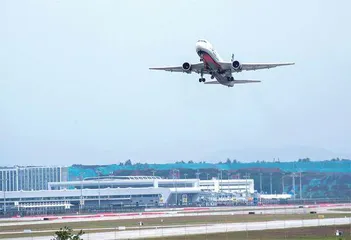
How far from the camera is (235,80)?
→ 400ft

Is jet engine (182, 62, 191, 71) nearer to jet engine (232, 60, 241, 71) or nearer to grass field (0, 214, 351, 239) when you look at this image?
jet engine (232, 60, 241, 71)

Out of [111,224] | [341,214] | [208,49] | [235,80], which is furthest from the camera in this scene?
[341,214]

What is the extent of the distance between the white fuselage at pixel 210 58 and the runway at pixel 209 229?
69.7 feet

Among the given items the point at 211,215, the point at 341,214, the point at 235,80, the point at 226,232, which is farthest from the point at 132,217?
the point at 235,80

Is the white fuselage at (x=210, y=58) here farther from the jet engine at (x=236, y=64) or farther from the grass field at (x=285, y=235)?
the grass field at (x=285, y=235)

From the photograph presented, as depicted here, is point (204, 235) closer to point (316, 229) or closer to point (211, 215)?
point (316, 229)

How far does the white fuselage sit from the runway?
69.7 ft

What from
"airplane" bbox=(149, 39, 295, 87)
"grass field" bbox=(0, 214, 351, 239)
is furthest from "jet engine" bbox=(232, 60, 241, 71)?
"grass field" bbox=(0, 214, 351, 239)

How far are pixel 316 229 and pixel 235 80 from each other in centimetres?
2347

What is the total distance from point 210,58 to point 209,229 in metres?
29.7

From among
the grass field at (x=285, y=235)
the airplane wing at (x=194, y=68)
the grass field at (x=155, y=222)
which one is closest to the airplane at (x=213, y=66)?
the airplane wing at (x=194, y=68)

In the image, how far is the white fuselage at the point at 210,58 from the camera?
113812 millimetres

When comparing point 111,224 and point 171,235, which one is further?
point 111,224

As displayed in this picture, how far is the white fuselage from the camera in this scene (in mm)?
113812
